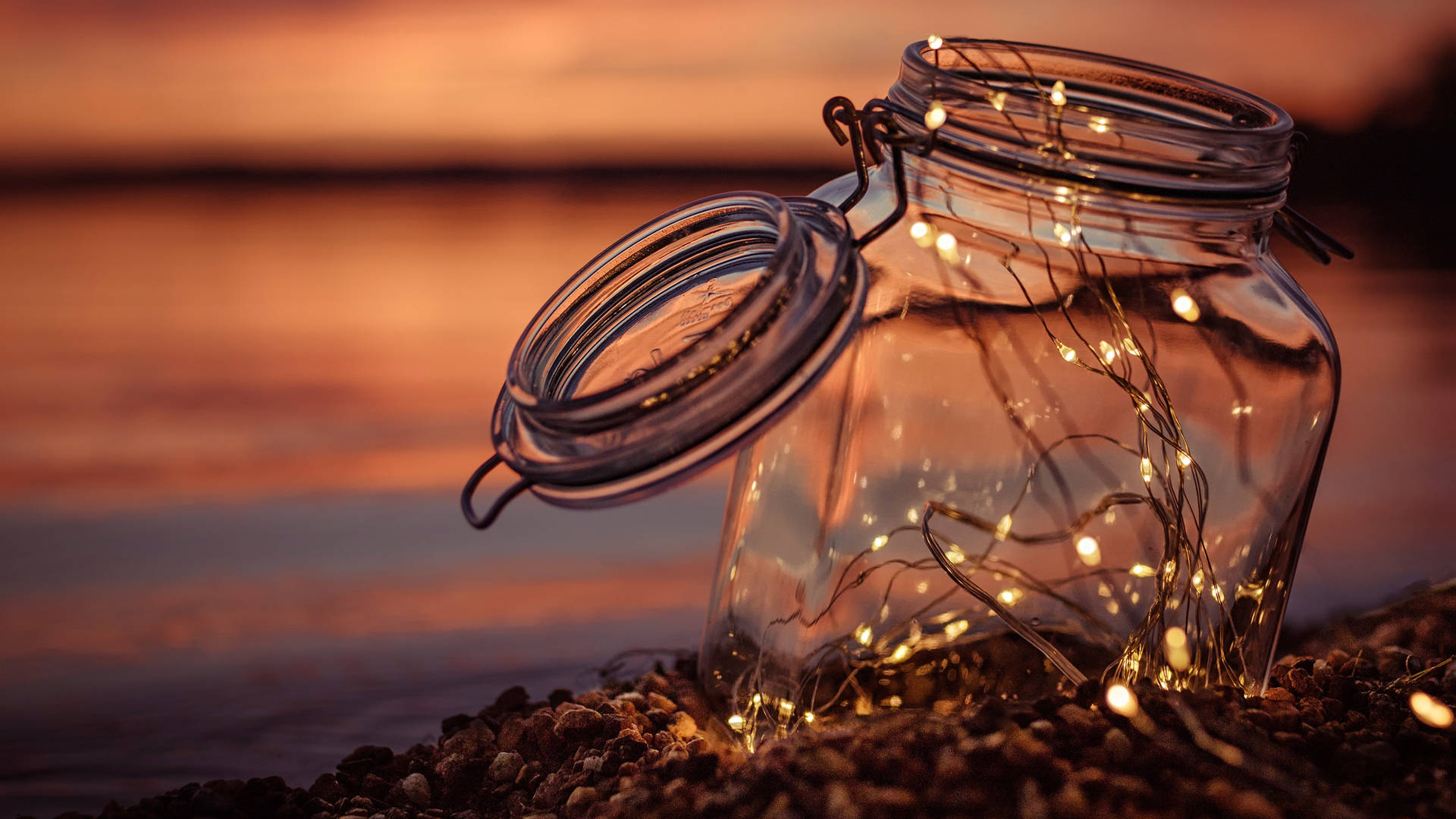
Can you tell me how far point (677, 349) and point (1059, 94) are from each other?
0.81 feet

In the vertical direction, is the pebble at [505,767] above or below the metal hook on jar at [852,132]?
below

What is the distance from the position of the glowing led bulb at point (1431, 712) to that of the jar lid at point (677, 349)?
357 mm

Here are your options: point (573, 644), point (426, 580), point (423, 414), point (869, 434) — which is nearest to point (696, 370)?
point (869, 434)

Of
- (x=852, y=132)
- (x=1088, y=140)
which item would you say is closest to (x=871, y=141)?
(x=852, y=132)

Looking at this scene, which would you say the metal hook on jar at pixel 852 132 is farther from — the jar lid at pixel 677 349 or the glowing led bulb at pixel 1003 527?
the glowing led bulb at pixel 1003 527

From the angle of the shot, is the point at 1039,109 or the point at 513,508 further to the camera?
the point at 513,508

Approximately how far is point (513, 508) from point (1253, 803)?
30.2 inches

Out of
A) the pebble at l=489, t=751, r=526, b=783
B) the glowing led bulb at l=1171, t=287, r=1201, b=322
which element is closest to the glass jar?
the glowing led bulb at l=1171, t=287, r=1201, b=322

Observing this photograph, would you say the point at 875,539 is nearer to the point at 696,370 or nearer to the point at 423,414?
the point at 696,370

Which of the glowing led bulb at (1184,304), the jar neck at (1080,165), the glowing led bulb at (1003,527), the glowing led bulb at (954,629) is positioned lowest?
the glowing led bulb at (954,629)

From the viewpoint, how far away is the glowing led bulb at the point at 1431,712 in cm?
57

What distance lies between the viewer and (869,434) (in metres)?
0.63

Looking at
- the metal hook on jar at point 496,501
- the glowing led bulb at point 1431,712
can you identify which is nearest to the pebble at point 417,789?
the metal hook on jar at point 496,501

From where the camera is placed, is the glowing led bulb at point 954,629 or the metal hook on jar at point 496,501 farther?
the glowing led bulb at point 954,629
